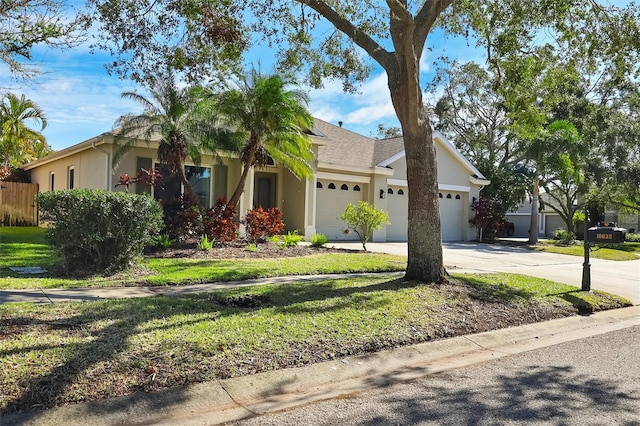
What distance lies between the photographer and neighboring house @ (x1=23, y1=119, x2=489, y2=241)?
17.0 meters

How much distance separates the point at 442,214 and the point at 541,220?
23.1 metres

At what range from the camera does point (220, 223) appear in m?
14.9

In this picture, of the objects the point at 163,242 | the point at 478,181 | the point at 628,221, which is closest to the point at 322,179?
the point at 163,242

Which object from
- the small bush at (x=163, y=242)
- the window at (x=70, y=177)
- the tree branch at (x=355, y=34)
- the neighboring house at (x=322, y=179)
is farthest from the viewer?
the window at (x=70, y=177)

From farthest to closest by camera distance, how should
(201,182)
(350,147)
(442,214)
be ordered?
(442,214), (350,147), (201,182)

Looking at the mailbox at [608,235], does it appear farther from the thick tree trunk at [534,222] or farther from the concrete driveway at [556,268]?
the thick tree trunk at [534,222]

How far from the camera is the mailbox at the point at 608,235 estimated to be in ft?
31.1

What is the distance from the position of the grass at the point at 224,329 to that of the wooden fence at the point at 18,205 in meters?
19.7

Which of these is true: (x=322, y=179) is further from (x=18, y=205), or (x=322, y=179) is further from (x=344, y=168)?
(x=18, y=205)

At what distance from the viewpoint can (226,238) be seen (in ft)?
49.3

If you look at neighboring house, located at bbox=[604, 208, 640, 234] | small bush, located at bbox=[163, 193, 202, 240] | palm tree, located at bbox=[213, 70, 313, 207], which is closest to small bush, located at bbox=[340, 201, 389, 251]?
palm tree, located at bbox=[213, 70, 313, 207]

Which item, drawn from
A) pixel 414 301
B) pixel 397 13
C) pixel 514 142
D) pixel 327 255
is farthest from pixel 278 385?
pixel 514 142

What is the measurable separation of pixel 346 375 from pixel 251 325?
136 centimetres

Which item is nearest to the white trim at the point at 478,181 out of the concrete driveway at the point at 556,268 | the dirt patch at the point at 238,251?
the concrete driveway at the point at 556,268
